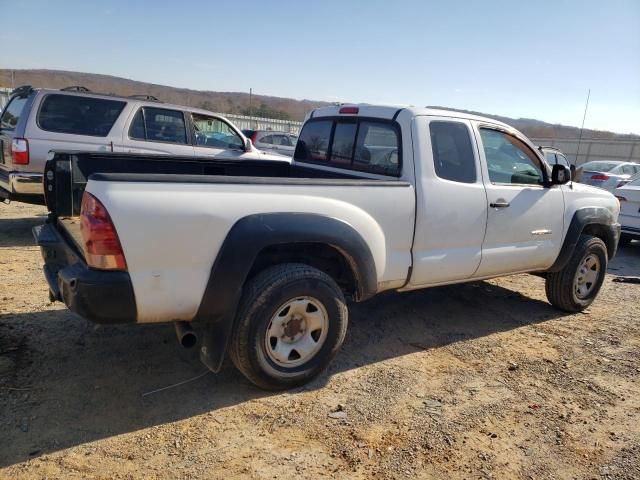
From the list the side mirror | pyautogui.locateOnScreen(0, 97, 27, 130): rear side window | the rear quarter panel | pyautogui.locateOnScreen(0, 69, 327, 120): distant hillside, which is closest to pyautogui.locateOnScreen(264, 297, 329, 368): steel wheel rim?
the rear quarter panel

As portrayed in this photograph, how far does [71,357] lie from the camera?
11.6 ft

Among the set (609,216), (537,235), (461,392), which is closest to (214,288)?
(461,392)

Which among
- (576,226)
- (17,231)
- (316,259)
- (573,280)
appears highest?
(576,226)

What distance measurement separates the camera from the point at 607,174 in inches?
532

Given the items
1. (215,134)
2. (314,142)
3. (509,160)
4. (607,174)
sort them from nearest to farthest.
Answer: (509,160) < (314,142) < (215,134) < (607,174)

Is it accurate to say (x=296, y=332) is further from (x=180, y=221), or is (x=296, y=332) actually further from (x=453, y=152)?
(x=453, y=152)

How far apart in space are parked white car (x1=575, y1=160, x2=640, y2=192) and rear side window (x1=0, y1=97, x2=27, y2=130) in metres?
12.0

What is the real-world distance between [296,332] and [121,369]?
4.16 feet

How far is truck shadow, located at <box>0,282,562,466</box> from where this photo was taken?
2.80 m

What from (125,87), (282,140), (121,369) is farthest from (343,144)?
(125,87)

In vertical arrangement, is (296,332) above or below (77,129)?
below

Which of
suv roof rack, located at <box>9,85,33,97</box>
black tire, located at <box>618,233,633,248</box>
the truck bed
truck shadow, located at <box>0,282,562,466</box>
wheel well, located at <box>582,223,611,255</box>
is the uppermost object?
suv roof rack, located at <box>9,85,33,97</box>

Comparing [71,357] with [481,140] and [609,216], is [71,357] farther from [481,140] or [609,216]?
[609,216]

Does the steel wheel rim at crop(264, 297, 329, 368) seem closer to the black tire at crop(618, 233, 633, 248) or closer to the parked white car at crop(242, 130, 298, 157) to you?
the black tire at crop(618, 233, 633, 248)
